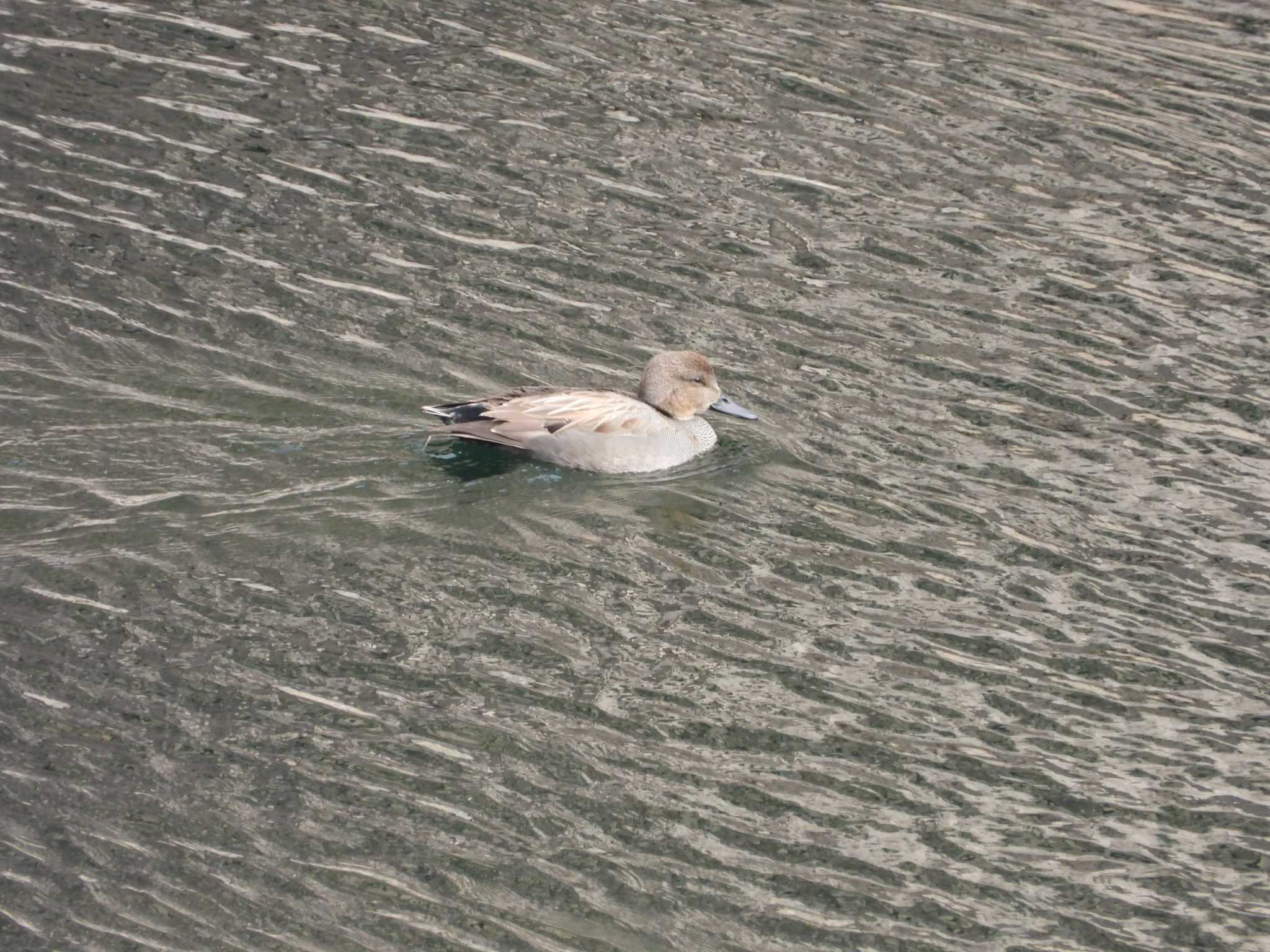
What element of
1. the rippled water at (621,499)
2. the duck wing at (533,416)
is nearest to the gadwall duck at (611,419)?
the duck wing at (533,416)

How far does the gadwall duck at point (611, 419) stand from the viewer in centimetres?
1069

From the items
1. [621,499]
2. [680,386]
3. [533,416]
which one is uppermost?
[680,386]

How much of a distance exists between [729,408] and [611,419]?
909 mm

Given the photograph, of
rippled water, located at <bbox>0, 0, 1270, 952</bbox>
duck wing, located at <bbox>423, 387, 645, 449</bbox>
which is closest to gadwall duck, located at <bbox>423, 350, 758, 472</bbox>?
duck wing, located at <bbox>423, 387, 645, 449</bbox>

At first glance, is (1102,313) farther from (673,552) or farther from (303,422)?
(303,422)

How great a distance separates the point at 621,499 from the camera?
424 inches

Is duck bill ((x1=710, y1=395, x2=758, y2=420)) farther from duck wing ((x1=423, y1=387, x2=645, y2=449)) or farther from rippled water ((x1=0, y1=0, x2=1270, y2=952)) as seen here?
duck wing ((x1=423, y1=387, x2=645, y2=449))

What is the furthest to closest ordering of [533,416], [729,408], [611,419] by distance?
[729,408], [611,419], [533,416]

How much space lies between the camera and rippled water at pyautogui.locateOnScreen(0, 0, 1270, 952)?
293 inches

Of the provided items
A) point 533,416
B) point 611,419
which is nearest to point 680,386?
point 611,419

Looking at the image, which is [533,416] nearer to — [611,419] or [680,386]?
[611,419]

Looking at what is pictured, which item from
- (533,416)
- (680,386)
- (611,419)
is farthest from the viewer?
(680,386)

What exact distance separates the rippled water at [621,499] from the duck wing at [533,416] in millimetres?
263

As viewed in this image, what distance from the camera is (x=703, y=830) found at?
766 cm
